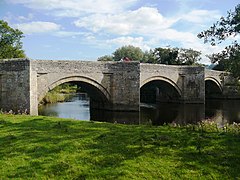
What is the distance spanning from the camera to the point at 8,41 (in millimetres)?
32250

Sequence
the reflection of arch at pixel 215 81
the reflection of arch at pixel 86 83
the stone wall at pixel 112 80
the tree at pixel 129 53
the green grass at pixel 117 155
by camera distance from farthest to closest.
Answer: the tree at pixel 129 53 → the reflection of arch at pixel 215 81 → the stone wall at pixel 112 80 → the reflection of arch at pixel 86 83 → the green grass at pixel 117 155

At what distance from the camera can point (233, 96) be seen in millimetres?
40156

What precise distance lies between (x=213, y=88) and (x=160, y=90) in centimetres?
1078

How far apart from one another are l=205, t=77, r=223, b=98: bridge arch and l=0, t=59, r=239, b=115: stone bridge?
357 centimetres

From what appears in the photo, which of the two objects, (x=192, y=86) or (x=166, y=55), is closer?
(x=192, y=86)

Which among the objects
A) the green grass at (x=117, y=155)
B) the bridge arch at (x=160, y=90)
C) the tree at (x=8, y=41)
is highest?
the tree at (x=8, y=41)

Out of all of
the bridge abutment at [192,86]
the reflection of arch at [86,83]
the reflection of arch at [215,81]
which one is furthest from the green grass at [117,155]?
the reflection of arch at [215,81]

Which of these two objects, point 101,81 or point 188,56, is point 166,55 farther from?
point 101,81

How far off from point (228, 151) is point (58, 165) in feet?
10.9

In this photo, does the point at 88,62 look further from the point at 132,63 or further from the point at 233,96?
the point at 233,96

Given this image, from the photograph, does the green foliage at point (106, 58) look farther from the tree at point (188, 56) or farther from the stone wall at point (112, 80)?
the stone wall at point (112, 80)

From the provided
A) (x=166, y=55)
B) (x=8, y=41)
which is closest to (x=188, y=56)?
(x=166, y=55)

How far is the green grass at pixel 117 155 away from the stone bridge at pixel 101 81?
9.53 feet

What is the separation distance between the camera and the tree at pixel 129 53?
72312 mm
